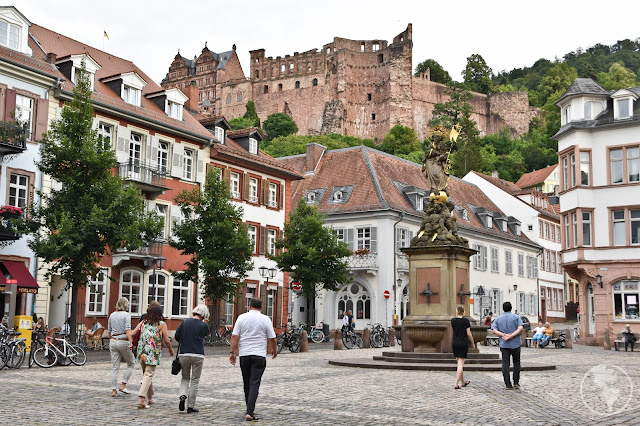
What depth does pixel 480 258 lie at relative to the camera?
51.7 meters

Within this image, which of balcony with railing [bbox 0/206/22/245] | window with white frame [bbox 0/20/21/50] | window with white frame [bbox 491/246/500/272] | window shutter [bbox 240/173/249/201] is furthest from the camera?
window with white frame [bbox 491/246/500/272]

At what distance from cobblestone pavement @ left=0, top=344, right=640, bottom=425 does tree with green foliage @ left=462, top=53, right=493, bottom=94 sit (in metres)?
117

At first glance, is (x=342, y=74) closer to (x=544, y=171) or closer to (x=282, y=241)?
(x=544, y=171)

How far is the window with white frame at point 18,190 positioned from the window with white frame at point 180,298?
8425mm

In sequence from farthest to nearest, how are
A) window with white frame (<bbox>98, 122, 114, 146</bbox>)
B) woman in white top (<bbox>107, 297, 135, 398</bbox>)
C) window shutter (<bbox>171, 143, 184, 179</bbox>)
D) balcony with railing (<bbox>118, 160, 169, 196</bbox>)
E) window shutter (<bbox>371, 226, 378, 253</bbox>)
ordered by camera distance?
window shutter (<bbox>371, 226, 378, 253</bbox>) < window shutter (<bbox>171, 143, 184, 179</bbox>) < balcony with railing (<bbox>118, 160, 169, 196</bbox>) < window with white frame (<bbox>98, 122, 114, 146</bbox>) < woman in white top (<bbox>107, 297, 135, 398</bbox>)

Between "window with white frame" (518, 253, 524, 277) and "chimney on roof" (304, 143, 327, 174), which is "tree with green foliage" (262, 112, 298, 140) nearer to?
"window with white frame" (518, 253, 524, 277)

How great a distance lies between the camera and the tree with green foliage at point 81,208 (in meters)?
23.6

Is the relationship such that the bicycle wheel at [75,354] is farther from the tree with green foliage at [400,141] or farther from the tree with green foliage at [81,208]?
the tree with green foliage at [400,141]

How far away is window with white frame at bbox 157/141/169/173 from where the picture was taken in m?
34.4

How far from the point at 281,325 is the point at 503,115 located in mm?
92669

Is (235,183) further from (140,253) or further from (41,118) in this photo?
(41,118)

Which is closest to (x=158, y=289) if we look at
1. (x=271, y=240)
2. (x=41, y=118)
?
(x=271, y=240)

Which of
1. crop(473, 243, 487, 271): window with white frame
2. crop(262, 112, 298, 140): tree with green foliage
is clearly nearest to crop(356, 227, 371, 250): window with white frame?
crop(473, 243, 487, 271): window with white frame

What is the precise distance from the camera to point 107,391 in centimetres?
1338
